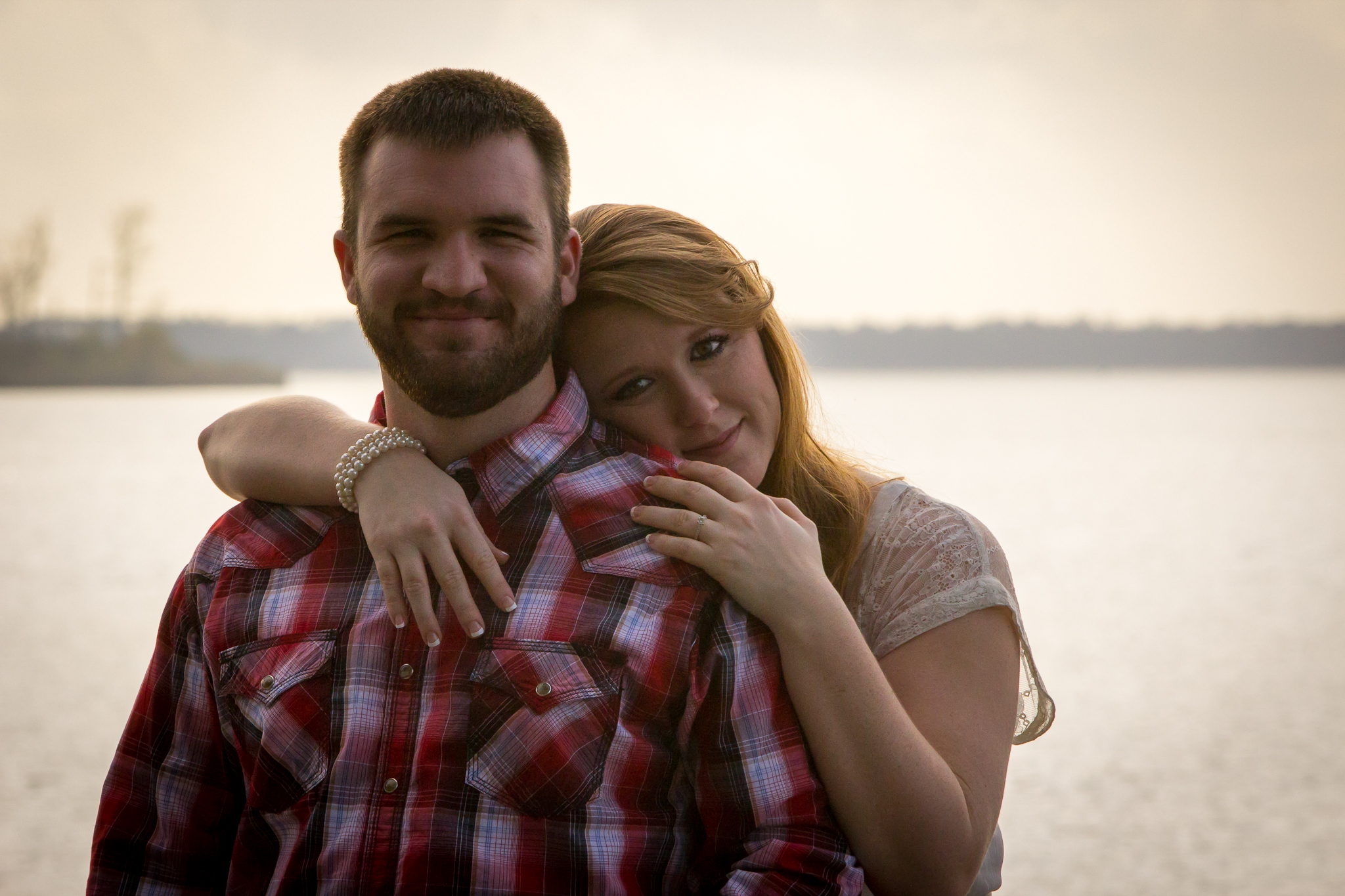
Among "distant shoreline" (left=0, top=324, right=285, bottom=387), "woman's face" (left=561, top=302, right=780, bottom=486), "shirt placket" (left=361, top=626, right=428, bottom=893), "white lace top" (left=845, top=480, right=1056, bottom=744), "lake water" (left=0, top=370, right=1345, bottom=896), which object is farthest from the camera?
"distant shoreline" (left=0, top=324, right=285, bottom=387)

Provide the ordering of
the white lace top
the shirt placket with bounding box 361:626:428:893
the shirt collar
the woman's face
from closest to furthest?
the shirt placket with bounding box 361:626:428:893 → the shirt collar → the white lace top → the woman's face

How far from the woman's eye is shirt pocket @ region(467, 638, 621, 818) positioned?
75 cm

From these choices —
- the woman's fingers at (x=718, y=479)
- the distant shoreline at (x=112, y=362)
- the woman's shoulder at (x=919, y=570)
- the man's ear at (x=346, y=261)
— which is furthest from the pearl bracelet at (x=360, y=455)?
the distant shoreline at (x=112, y=362)

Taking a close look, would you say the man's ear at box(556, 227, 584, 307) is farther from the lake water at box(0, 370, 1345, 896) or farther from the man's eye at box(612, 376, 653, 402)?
the lake water at box(0, 370, 1345, 896)

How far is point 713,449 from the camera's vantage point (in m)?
2.24

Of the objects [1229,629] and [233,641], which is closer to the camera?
[233,641]

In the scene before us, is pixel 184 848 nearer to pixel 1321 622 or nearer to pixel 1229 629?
pixel 1229 629

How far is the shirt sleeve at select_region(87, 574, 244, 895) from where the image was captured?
72.9 inches

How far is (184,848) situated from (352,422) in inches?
29.6

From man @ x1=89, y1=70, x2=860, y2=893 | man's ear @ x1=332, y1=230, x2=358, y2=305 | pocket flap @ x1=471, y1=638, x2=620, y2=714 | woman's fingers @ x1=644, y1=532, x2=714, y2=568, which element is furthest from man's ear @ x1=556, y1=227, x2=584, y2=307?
pocket flap @ x1=471, y1=638, x2=620, y2=714

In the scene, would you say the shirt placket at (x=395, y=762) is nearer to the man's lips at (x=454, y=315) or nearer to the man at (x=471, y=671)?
the man at (x=471, y=671)

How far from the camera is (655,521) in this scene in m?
1.78

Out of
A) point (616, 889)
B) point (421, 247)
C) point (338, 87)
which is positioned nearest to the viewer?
point (616, 889)

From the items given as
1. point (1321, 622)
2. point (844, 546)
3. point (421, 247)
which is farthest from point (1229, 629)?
point (421, 247)
